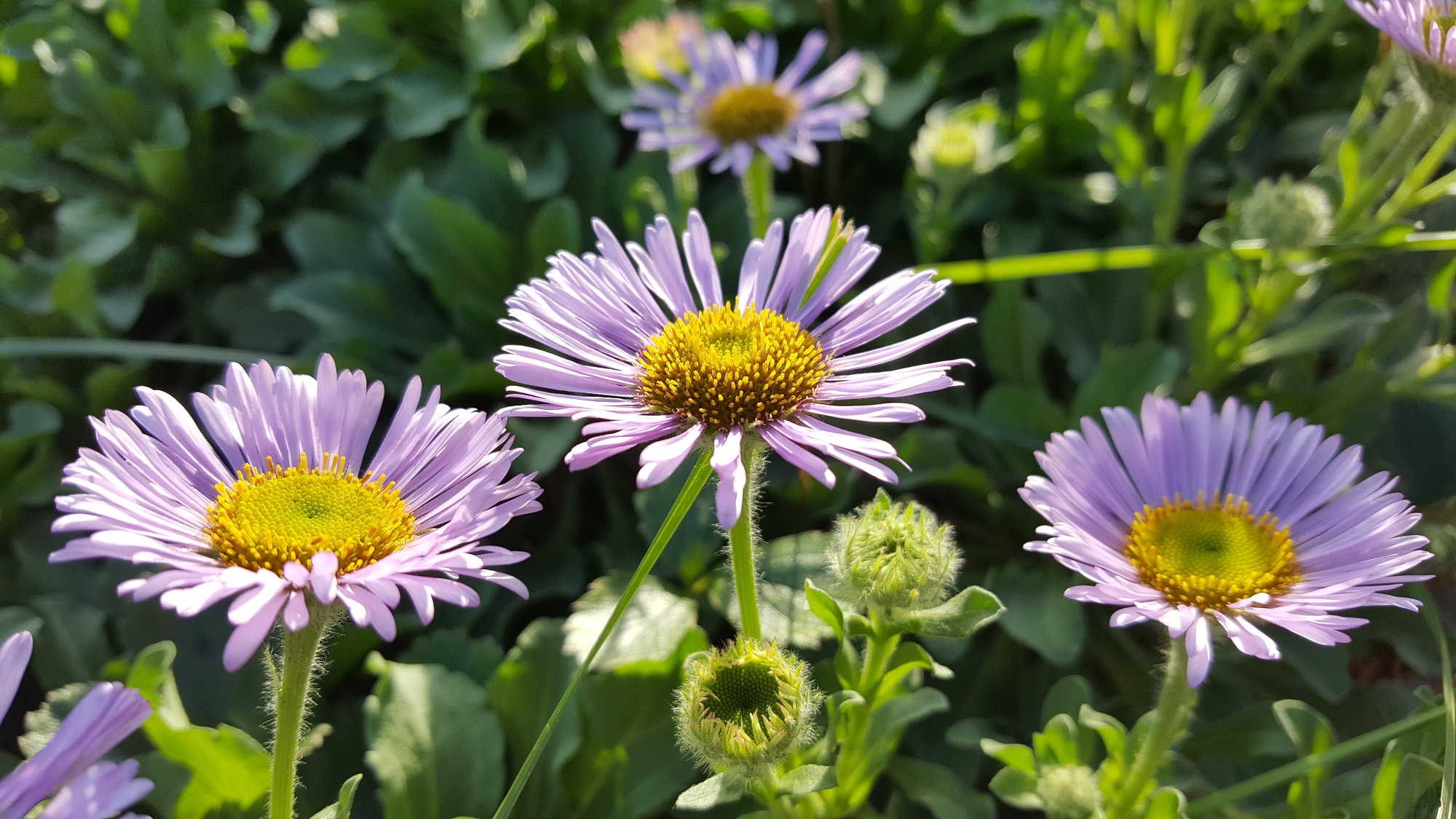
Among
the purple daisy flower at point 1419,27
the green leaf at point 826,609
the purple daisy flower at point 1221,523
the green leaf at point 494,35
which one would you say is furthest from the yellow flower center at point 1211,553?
the green leaf at point 494,35

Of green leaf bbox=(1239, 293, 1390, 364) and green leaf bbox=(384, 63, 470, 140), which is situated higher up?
green leaf bbox=(384, 63, 470, 140)

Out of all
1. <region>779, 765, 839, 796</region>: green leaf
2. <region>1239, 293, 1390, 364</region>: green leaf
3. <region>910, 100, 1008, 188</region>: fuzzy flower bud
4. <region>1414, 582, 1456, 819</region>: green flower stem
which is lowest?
<region>779, 765, 839, 796</region>: green leaf

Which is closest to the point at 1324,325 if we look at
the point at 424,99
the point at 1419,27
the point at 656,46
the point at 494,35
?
the point at 1419,27

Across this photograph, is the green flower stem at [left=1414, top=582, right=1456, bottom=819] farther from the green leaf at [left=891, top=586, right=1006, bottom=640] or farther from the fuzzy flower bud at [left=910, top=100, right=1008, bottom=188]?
the fuzzy flower bud at [left=910, top=100, right=1008, bottom=188]

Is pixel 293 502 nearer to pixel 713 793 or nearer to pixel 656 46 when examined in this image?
pixel 713 793

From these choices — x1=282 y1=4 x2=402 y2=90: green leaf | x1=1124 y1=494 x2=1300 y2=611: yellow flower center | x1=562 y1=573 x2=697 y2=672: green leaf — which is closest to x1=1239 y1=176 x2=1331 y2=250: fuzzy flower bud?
x1=1124 y1=494 x2=1300 y2=611: yellow flower center

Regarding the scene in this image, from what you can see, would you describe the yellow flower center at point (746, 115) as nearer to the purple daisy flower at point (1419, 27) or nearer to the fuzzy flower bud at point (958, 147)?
the fuzzy flower bud at point (958, 147)

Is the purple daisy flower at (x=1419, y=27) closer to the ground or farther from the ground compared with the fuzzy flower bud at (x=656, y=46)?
closer to the ground
